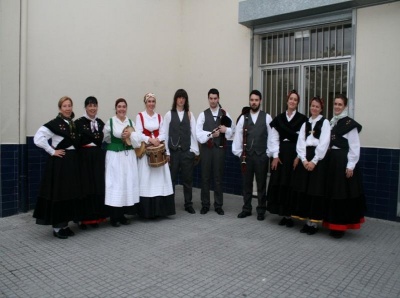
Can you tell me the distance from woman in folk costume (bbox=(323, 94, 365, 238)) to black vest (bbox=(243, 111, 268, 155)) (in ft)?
3.51

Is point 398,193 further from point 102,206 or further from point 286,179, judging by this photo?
point 102,206

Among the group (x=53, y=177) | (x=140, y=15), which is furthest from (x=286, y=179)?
(x=140, y=15)

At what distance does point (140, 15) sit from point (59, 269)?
5.22 metres

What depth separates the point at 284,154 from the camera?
5324 mm

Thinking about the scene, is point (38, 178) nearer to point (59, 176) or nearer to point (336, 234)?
point (59, 176)

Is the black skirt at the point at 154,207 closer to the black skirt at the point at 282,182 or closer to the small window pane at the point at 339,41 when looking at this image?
the black skirt at the point at 282,182

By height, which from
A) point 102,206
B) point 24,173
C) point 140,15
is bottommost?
point 102,206

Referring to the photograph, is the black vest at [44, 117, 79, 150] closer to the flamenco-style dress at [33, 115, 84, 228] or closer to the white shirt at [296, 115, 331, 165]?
the flamenco-style dress at [33, 115, 84, 228]

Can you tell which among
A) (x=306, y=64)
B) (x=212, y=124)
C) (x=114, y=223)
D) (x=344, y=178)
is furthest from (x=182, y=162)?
(x=306, y=64)

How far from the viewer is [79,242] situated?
4664mm

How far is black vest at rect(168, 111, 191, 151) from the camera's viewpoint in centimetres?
594

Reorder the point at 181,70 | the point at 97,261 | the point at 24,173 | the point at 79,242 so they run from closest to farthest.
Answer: the point at 97,261 → the point at 79,242 → the point at 24,173 → the point at 181,70

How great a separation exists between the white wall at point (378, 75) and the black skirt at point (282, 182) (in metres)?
1.36

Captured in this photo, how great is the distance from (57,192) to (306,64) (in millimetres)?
4465
